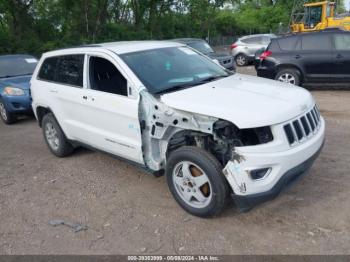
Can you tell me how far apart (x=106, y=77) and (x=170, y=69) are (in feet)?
2.67

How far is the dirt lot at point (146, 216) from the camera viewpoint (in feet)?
11.2

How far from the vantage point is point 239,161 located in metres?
3.27

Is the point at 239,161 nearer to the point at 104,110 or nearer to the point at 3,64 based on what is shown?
the point at 104,110

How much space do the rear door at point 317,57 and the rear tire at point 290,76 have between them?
0.23m

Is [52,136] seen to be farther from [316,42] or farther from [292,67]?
[316,42]

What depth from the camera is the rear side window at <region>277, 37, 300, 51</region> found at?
9.91 metres

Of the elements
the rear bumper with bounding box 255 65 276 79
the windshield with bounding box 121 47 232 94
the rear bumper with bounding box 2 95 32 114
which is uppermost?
the windshield with bounding box 121 47 232 94

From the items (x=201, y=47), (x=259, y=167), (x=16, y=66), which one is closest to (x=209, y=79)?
(x=259, y=167)

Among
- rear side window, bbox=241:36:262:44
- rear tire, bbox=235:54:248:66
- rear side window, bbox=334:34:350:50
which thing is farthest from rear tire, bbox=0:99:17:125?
rear side window, bbox=241:36:262:44

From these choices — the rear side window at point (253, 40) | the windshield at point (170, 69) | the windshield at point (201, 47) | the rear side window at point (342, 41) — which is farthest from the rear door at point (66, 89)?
the rear side window at point (253, 40)

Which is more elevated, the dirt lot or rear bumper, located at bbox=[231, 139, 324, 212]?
rear bumper, located at bbox=[231, 139, 324, 212]

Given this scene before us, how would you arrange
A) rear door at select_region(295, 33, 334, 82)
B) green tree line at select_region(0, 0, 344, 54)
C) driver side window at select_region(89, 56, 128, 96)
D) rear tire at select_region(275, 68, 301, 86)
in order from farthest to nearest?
green tree line at select_region(0, 0, 344, 54) → rear tire at select_region(275, 68, 301, 86) → rear door at select_region(295, 33, 334, 82) → driver side window at select_region(89, 56, 128, 96)

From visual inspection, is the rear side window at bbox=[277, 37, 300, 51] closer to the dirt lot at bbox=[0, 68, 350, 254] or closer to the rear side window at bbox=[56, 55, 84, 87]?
the dirt lot at bbox=[0, 68, 350, 254]

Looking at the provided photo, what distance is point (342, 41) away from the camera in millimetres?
9383
